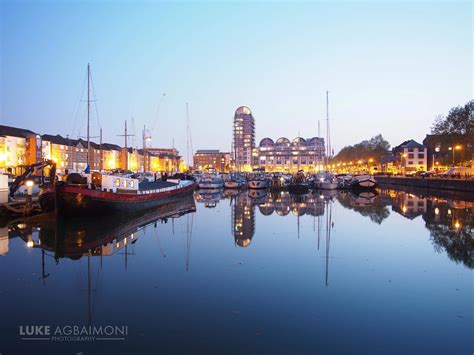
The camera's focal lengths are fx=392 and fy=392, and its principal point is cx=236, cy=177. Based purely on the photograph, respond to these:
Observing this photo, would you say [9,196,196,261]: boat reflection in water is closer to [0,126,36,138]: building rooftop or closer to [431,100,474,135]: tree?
[431,100,474,135]: tree

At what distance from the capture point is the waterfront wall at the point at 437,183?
2412 inches

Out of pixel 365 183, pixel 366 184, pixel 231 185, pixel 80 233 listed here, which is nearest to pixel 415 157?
pixel 366 184

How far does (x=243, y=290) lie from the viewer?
12.6m

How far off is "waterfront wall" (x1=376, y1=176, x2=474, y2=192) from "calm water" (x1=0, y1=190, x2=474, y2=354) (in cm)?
4294

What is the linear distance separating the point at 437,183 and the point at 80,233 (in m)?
69.4

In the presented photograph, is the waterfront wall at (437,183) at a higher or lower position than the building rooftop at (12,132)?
lower

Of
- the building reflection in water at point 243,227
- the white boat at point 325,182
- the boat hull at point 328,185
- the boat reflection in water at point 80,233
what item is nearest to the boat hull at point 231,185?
the white boat at point 325,182

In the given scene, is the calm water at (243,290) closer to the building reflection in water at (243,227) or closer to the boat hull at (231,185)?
the building reflection in water at (243,227)

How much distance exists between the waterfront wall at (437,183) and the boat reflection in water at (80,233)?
165 ft

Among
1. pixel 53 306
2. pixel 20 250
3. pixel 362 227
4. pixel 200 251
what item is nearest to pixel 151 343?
pixel 53 306

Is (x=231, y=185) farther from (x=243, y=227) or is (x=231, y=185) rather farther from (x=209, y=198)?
(x=243, y=227)

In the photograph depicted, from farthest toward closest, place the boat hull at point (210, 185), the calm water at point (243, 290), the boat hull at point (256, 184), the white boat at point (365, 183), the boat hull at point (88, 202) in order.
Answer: the boat hull at point (210, 185)
the boat hull at point (256, 184)
the white boat at point (365, 183)
the boat hull at point (88, 202)
the calm water at point (243, 290)

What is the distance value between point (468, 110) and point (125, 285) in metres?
83.5

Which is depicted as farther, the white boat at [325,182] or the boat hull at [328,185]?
the white boat at [325,182]
